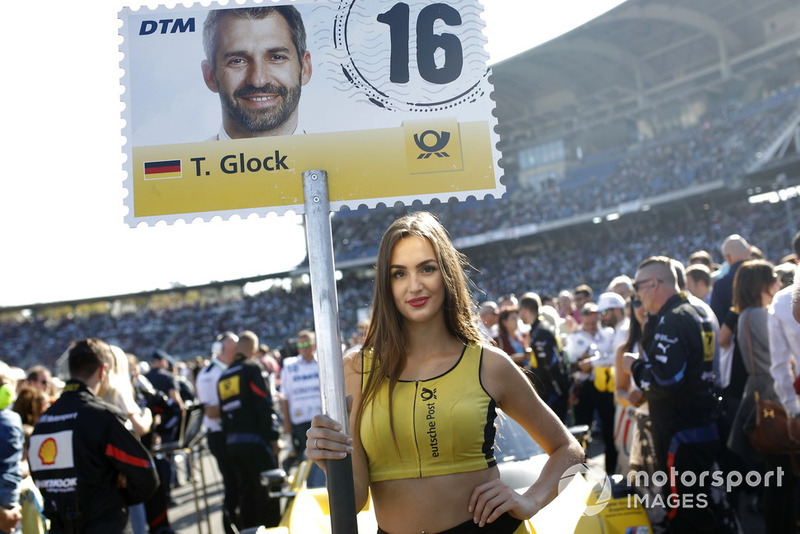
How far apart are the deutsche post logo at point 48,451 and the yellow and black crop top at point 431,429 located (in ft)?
7.65

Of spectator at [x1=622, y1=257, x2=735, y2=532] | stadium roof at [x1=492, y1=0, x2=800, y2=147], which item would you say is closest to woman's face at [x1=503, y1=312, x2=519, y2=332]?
spectator at [x1=622, y1=257, x2=735, y2=532]

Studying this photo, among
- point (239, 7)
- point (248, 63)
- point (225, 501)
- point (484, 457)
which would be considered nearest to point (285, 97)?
point (248, 63)

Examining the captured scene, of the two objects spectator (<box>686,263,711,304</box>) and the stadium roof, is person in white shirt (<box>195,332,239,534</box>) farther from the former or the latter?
the stadium roof

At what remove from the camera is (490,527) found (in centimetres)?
211

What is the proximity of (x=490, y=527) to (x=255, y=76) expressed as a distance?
154 centimetres

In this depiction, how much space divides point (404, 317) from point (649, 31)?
39436 millimetres

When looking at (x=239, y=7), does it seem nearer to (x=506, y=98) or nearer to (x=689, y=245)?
(x=689, y=245)

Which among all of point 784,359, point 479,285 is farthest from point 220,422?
point 479,285

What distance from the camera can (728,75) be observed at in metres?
38.7

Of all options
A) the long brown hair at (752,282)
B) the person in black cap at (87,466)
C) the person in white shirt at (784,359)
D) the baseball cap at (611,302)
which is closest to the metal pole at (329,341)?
the person in black cap at (87,466)

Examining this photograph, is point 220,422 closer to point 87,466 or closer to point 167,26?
point 87,466

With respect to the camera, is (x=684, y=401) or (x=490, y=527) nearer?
(x=490, y=527)

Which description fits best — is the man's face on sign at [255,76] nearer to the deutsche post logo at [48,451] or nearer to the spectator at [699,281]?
the deutsche post logo at [48,451]

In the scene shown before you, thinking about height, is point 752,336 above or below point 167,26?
below
